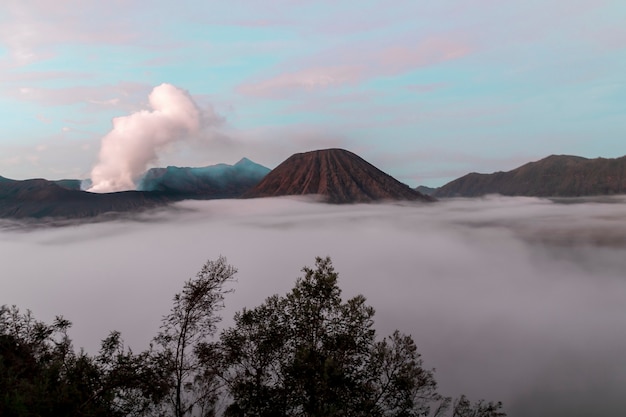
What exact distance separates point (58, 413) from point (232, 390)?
33.4 ft

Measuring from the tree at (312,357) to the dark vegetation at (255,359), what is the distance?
7 centimetres

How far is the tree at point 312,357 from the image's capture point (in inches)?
896

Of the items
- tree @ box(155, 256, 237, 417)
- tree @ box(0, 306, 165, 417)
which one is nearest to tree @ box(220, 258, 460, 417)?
tree @ box(155, 256, 237, 417)

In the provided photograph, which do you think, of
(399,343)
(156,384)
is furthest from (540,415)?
(156,384)

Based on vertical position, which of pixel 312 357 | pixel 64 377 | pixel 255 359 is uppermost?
pixel 64 377

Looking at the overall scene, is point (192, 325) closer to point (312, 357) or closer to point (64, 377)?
point (64, 377)

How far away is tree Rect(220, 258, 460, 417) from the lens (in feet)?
74.7

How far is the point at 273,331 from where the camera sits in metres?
25.0

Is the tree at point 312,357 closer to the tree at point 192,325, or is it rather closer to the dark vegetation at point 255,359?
the dark vegetation at point 255,359

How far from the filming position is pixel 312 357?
73.6ft

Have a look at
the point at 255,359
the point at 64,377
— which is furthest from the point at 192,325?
the point at 64,377

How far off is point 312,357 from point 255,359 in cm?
468

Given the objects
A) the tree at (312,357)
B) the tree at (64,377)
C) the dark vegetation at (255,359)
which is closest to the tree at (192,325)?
the dark vegetation at (255,359)

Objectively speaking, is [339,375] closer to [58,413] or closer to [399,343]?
[399,343]
